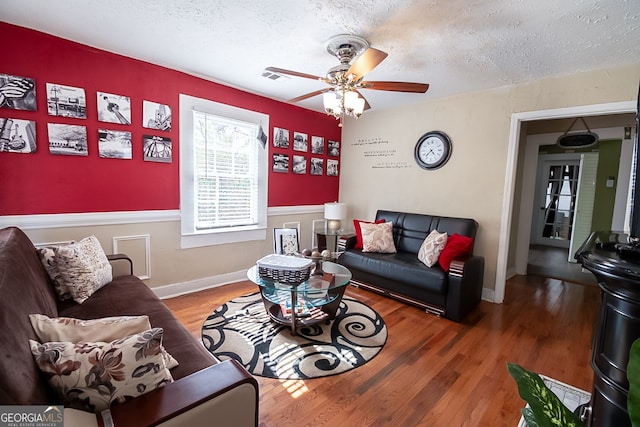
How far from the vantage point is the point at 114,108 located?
263 cm

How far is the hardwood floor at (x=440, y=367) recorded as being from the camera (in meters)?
1.64

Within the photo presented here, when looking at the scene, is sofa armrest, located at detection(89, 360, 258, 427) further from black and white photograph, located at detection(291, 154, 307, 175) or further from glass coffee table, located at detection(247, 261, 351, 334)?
black and white photograph, located at detection(291, 154, 307, 175)

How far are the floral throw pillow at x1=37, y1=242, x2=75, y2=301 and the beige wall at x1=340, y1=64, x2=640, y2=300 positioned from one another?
3.68m

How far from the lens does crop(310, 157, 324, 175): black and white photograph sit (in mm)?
4437

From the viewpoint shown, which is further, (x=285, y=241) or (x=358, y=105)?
(x=285, y=241)

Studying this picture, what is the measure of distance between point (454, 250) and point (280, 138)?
2.67 meters

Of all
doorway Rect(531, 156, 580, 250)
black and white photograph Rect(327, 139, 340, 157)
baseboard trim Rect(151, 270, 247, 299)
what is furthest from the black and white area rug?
doorway Rect(531, 156, 580, 250)

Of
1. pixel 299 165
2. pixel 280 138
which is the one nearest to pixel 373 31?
pixel 280 138

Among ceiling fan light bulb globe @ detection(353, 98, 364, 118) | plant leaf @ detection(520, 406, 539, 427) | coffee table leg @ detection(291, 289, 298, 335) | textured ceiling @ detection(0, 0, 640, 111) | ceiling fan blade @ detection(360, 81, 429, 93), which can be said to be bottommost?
coffee table leg @ detection(291, 289, 298, 335)

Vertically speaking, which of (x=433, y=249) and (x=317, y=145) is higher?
(x=317, y=145)

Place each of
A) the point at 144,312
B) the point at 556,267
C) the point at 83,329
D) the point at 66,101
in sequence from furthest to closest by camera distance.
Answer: the point at 556,267 < the point at 66,101 < the point at 144,312 < the point at 83,329

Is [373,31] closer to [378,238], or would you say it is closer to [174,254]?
[378,238]

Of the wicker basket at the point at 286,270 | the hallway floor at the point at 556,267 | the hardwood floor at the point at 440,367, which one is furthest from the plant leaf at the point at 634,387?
the hallway floor at the point at 556,267

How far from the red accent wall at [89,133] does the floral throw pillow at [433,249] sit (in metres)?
2.82
